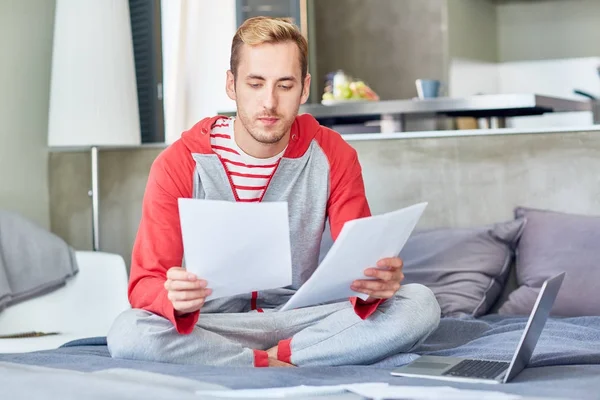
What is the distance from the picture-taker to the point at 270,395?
5.04 feet

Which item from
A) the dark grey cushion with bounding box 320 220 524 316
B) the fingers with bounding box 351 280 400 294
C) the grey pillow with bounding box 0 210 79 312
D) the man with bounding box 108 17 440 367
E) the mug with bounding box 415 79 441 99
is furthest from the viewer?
the mug with bounding box 415 79 441 99

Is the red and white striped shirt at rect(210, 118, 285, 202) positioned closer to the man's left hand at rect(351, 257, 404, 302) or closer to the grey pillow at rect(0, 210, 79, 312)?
the man's left hand at rect(351, 257, 404, 302)

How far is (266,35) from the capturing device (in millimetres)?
2188

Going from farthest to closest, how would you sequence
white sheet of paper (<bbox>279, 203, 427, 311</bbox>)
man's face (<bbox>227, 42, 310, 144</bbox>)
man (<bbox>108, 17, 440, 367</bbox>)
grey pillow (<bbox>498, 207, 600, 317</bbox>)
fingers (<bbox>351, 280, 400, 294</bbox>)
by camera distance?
1. grey pillow (<bbox>498, 207, 600, 317</bbox>)
2. man's face (<bbox>227, 42, 310, 144</bbox>)
3. man (<bbox>108, 17, 440, 367</bbox>)
4. fingers (<bbox>351, 280, 400, 294</bbox>)
5. white sheet of paper (<bbox>279, 203, 427, 311</bbox>)

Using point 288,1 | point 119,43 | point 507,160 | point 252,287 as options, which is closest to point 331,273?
point 252,287

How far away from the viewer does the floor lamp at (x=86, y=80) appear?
342 centimetres

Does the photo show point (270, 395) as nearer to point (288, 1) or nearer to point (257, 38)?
point (257, 38)

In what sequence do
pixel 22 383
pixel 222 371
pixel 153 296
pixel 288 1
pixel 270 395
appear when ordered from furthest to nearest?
pixel 288 1 < pixel 153 296 < pixel 222 371 < pixel 22 383 < pixel 270 395

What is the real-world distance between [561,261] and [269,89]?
3.44 feet

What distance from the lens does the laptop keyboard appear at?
171 centimetres

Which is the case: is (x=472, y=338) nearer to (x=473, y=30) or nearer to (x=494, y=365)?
(x=494, y=365)

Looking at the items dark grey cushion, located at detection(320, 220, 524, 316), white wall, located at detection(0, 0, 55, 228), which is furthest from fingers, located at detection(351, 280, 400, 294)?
white wall, located at detection(0, 0, 55, 228)

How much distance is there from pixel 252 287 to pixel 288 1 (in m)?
2.28

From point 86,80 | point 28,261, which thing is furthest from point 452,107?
point 28,261
